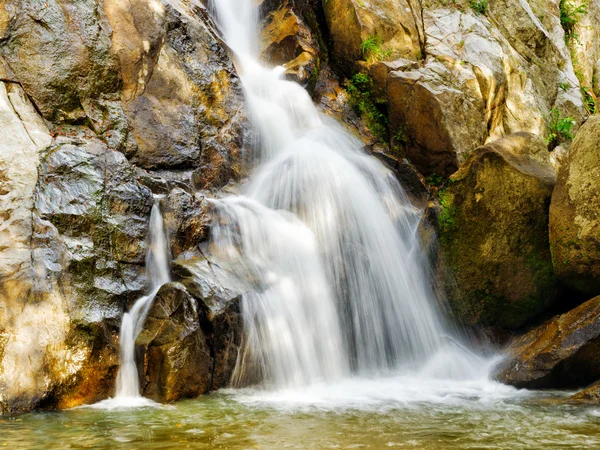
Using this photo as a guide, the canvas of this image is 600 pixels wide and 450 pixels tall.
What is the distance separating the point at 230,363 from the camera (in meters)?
6.51

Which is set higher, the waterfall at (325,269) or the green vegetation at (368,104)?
the green vegetation at (368,104)

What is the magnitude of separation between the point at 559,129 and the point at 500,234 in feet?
22.5

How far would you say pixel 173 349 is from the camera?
19.4 ft

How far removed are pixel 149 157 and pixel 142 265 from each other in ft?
7.83

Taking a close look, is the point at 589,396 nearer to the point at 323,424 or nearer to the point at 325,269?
the point at 323,424

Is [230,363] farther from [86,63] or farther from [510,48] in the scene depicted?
[510,48]

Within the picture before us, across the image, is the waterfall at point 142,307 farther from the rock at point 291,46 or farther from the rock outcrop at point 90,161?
the rock at point 291,46

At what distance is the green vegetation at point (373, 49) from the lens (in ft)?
41.3

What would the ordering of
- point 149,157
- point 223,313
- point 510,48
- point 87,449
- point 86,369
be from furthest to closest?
point 510,48 < point 149,157 < point 223,313 < point 86,369 < point 87,449

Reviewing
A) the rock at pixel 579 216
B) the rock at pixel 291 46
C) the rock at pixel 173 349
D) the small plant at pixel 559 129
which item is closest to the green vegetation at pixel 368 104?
the rock at pixel 291 46

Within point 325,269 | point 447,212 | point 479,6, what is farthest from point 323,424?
point 479,6

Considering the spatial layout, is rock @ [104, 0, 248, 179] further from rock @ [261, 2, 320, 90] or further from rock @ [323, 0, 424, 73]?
rock @ [323, 0, 424, 73]

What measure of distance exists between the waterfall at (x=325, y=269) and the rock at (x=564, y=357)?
1.14 meters

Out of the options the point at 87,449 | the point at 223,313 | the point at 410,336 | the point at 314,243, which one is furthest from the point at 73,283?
the point at 410,336
